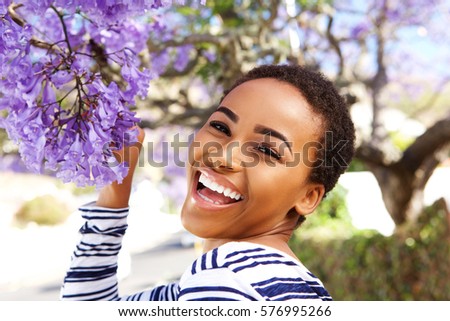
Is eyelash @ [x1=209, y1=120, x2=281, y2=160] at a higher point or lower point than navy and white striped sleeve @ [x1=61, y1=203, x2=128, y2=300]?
higher

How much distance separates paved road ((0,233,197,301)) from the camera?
11018 millimetres

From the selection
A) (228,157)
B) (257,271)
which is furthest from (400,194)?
(257,271)

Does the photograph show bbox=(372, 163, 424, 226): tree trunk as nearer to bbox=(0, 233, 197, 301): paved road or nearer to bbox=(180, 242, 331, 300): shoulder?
bbox=(0, 233, 197, 301): paved road

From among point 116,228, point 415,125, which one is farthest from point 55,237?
point 116,228

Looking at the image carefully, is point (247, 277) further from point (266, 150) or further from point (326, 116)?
point (326, 116)

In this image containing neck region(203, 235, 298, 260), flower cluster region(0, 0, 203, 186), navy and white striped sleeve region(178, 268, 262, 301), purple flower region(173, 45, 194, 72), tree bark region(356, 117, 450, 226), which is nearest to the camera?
navy and white striped sleeve region(178, 268, 262, 301)

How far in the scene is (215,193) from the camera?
1683 mm

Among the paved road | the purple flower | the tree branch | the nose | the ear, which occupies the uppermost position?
the nose

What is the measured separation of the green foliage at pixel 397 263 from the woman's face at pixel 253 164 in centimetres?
507

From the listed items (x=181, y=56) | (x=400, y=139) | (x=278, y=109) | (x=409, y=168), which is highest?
(x=278, y=109)

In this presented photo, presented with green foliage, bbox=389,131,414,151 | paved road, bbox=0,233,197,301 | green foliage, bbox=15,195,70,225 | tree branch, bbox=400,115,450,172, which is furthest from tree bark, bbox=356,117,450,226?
green foliage, bbox=15,195,70,225

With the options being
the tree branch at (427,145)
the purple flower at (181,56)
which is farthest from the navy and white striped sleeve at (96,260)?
the tree branch at (427,145)

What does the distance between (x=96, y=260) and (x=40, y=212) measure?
22694mm
